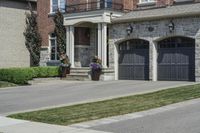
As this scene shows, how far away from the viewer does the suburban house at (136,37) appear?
2483 centimetres

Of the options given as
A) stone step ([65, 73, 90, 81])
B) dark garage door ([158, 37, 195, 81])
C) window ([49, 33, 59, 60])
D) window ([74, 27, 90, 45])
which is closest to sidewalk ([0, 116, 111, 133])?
dark garage door ([158, 37, 195, 81])

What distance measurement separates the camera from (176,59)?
83.0ft

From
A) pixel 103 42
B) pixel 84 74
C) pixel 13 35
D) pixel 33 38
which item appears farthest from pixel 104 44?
pixel 13 35

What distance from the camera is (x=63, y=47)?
32.3 m

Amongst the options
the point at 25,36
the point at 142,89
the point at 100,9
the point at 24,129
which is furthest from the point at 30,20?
the point at 24,129

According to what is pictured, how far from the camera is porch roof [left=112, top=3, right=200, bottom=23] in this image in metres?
24.4

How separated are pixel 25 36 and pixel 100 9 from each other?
31.8 ft

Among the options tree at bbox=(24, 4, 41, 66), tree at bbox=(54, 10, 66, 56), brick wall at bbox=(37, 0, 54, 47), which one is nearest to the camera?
tree at bbox=(54, 10, 66, 56)

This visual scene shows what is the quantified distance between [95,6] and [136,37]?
4.77 metres

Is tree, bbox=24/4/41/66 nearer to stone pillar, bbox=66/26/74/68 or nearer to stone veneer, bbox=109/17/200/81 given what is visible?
stone pillar, bbox=66/26/74/68

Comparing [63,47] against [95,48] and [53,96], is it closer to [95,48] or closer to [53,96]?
[95,48]

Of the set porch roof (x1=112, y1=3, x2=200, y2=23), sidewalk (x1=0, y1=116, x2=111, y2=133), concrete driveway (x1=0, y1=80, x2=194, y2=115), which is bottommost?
sidewalk (x1=0, y1=116, x2=111, y2=133)

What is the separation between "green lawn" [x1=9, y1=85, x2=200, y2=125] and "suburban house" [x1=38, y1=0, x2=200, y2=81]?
21.9ft

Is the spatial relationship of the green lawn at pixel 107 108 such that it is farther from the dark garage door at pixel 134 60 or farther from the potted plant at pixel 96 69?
the potted plant at pixel 96 69
